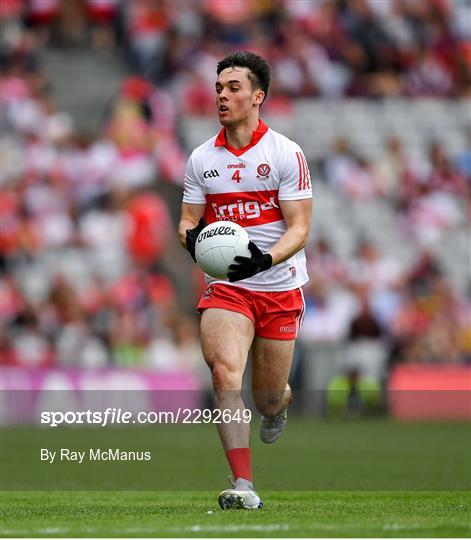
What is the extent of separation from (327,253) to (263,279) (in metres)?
14.1

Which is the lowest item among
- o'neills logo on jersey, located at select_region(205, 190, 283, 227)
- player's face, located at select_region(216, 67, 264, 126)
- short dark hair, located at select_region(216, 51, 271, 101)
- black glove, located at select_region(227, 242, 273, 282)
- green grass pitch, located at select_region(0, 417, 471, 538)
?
green grass pitch, located at select_region(0, 417, 471, 538)

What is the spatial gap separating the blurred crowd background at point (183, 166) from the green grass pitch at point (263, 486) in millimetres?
2745

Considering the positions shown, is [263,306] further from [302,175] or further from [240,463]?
[240,463]

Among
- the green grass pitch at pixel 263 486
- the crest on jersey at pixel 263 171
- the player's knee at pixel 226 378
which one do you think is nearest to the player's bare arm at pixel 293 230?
the crest on jersey at pixel 263 171

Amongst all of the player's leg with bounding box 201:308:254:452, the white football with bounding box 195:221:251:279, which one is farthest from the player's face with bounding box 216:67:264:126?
the player's leg with bounding box 201:308:254:452

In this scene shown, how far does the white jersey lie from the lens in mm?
9414

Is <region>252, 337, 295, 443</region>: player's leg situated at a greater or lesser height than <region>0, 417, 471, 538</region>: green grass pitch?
greater

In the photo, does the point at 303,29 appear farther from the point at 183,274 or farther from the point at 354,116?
the point at 183,274

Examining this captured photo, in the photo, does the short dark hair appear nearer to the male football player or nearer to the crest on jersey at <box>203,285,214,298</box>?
the male football player

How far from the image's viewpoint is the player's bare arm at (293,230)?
362 inches

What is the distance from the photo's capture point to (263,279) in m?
9.54

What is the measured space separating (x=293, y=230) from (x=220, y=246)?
566 mm

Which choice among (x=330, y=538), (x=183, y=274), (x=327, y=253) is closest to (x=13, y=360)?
(x=183, y=274)

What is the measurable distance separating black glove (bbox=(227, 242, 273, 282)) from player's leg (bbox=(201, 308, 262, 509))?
0.31m
